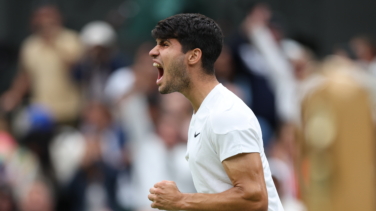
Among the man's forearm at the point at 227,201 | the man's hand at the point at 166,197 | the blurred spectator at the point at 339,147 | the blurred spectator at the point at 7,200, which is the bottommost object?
the blurred spectator at the point at 339,147

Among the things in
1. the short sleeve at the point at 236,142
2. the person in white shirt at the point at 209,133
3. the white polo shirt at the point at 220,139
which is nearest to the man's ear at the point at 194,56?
the person in white shirt at the point at 209,133

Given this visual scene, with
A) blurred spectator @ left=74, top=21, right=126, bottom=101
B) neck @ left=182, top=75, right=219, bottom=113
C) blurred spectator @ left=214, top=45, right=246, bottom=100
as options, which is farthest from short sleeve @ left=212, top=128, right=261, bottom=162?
blurred spectator @ left=74, top=21, right=126, bottom=101

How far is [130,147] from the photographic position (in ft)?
22.9

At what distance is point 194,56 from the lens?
3.26 metres

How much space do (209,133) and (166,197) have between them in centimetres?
35

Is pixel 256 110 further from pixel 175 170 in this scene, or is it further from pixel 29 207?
pixel 29 207

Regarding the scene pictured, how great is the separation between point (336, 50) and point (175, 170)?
3827 millimetres

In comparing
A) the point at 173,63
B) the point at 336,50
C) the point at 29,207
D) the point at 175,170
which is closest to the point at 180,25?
the point at 173,63

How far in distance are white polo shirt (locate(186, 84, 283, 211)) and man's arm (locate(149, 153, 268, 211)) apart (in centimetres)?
5

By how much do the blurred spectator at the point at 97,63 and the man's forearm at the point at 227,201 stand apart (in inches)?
195

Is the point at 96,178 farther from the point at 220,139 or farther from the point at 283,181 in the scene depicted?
the point at 220,139

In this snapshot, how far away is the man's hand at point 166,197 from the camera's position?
3.00 m

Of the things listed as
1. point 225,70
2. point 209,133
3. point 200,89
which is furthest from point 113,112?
point 209,133

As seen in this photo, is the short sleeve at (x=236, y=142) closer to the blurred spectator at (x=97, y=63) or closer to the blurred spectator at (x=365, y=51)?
the blurred spectator at (x=97, y=63)
